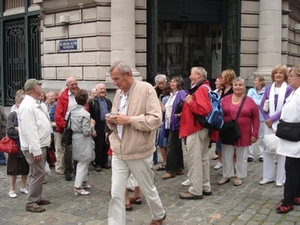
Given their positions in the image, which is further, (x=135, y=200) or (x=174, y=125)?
(x=174, y=125)

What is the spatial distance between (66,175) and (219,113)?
3338mm

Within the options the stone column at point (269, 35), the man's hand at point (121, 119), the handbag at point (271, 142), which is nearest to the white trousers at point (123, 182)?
the man's hand at point (121, 119)

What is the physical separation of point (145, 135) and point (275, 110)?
3163mm

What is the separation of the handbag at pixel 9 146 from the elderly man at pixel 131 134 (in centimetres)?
255

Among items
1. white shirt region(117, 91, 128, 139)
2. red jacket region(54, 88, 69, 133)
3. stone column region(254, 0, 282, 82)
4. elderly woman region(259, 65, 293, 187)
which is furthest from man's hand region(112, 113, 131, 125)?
stone column region(254, 0, 282, 82)

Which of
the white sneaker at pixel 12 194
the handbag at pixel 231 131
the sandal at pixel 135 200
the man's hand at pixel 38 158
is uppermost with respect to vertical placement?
the handbag at pixel 231 131

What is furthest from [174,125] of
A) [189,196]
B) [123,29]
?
[123,29]

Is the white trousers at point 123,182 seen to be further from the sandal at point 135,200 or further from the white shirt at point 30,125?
the white shirt at point 30,125

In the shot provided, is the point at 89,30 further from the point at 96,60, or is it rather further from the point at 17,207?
the point at 17,207

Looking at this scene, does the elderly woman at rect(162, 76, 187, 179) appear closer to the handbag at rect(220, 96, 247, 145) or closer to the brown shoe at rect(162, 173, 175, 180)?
the brown shoe at rect(162, 173, 175, 180)

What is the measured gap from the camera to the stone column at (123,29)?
1197 centimetres

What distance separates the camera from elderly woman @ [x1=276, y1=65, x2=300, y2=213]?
5.45 m

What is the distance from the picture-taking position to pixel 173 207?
5957mm

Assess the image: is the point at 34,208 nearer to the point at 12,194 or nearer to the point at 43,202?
the point at 43,202
